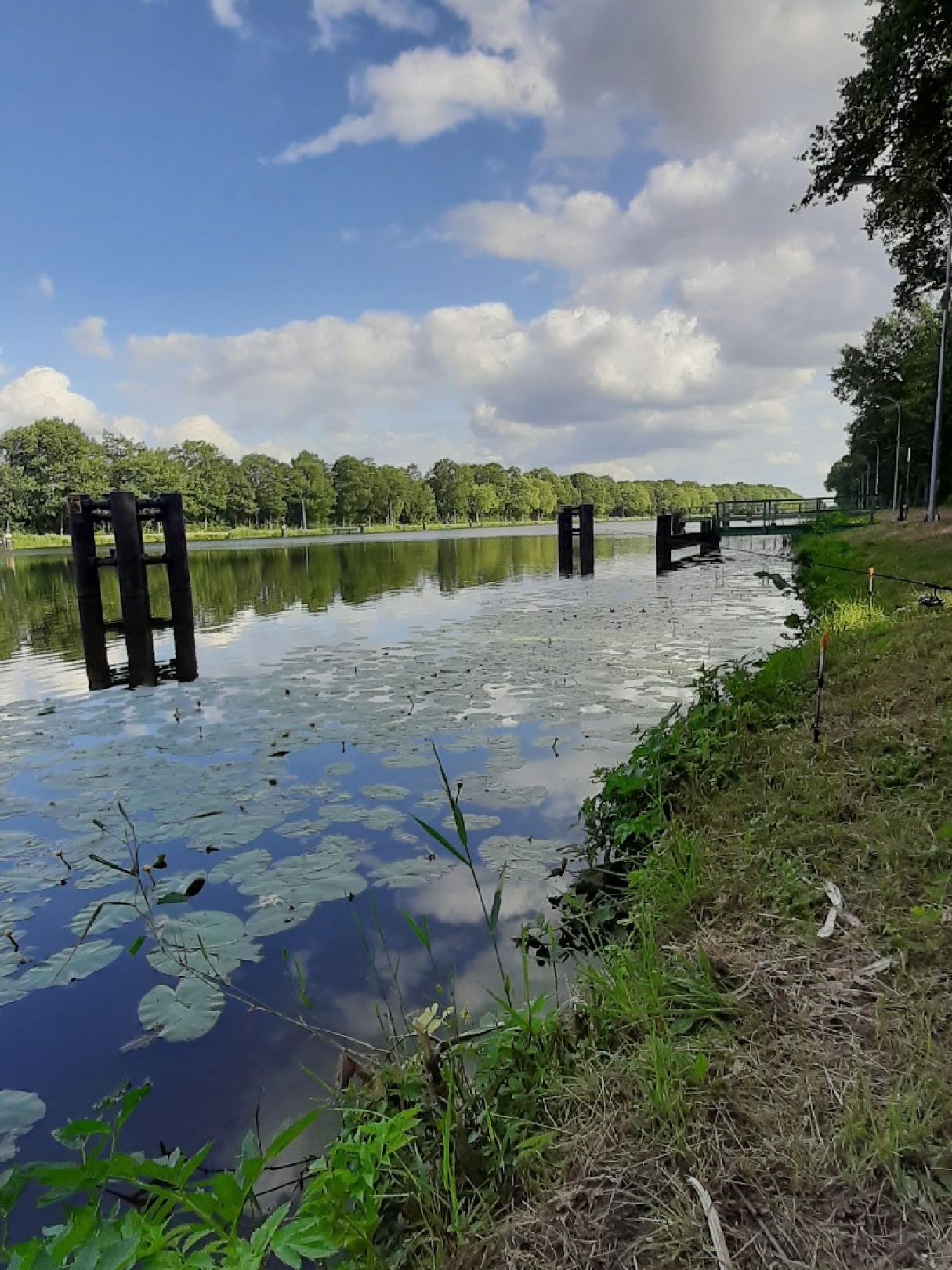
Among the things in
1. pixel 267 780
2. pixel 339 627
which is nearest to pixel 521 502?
pixel 339 627

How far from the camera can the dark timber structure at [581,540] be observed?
26.3m

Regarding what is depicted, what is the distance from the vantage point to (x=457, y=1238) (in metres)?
1.69

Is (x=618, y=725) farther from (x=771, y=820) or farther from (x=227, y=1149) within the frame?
(x=227, y=1149)

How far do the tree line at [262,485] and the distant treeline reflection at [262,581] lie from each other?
3049 centimetres

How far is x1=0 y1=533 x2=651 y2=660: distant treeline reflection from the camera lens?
51.5ft

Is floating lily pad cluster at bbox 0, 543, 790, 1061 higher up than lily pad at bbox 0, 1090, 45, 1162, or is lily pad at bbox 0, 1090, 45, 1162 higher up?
floating lily pad cluster at bbox 0, 543, 790, 1061

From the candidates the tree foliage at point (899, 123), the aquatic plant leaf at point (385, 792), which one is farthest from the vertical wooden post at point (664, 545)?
the aquatic plant leaf at point (385, 792)

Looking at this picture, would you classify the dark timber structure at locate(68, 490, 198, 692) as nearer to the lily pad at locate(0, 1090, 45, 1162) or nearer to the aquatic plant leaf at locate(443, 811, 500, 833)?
the aquatic plant leaf at locate(443, 811, 500, 833)

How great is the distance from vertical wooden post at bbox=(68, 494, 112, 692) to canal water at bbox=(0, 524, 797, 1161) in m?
0.37

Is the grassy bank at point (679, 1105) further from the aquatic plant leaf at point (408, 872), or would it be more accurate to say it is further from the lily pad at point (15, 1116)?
the aquatic plant leaf at point (408, 872)

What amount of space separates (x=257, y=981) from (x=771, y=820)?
2.70 metres

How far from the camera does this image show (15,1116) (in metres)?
2.57

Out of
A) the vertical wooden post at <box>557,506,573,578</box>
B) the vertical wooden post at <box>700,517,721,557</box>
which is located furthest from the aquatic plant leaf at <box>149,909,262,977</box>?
the vertical wooden post at <box>700,517,721,557</box>

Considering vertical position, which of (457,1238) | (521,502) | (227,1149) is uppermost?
(521,502)
